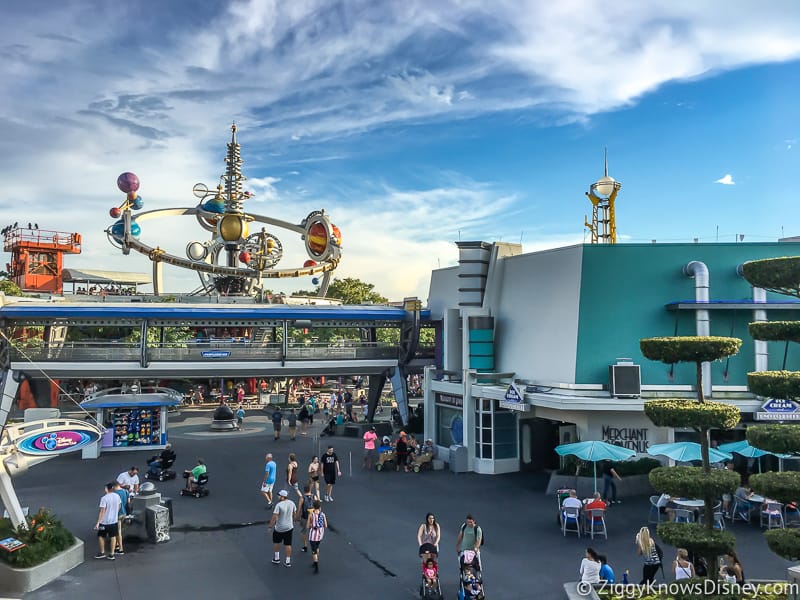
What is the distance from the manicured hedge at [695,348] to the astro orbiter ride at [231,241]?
114 feet

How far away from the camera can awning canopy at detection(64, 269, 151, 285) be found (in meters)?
61.1

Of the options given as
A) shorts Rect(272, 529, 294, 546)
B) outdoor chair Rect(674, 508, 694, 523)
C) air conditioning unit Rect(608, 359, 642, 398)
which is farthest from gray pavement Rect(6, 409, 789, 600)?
air conditioning unit Rect(608, 359, 642, 398)

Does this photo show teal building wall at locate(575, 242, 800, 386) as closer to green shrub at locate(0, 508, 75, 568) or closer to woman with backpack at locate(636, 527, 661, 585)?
woman with backpack at locate(636, 527, 661, 585)

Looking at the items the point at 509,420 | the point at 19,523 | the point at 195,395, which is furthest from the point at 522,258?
the point at 195,395

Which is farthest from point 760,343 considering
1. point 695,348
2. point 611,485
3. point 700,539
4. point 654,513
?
point 700,539

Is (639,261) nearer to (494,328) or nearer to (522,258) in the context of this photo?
(522,258)

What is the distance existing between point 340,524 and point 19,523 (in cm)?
773

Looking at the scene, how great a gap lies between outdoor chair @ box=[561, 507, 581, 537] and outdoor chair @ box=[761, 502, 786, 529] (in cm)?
498

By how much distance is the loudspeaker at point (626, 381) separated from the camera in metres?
21.5

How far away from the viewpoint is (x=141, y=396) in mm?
28422

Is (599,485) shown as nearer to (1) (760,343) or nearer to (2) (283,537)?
(1) (760,343)

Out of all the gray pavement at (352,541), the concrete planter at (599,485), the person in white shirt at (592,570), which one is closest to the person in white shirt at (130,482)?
the gray pavement at (352,541)

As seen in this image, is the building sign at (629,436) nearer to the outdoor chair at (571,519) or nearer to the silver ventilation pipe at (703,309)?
the silver ventilation pipe at (703,309)

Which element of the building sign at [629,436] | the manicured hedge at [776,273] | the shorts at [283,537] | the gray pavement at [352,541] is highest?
the manicured hedge at [776,273]
